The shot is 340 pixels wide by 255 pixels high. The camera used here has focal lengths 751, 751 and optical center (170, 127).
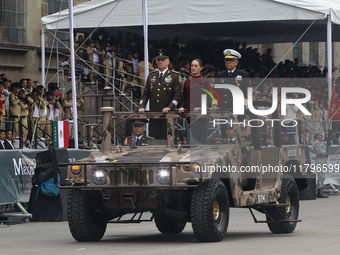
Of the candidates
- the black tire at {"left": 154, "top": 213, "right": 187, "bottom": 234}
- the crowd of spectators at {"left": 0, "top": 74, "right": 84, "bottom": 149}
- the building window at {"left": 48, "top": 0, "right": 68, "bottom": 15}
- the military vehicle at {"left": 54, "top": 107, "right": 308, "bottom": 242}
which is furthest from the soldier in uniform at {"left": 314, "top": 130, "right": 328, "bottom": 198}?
the building window at {"left": 48, "top": 0, "right": 68, "bottom": 15}

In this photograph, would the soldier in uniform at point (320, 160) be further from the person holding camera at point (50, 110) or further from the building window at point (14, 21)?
the building window at point (14, 21)

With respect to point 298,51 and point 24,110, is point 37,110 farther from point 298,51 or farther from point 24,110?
point 298,51

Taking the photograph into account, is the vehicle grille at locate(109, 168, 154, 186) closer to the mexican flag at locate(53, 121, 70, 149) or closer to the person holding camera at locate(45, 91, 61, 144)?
the mexican flag at locate(53, 121, 70, 149)

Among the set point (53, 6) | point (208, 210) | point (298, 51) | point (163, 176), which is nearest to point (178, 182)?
point (163, 176)

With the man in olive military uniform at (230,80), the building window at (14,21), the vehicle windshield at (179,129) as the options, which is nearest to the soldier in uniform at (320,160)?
the man in olive military uniform at (230,80)

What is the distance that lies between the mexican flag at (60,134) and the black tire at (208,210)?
6.24m

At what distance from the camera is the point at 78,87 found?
24.6 meters

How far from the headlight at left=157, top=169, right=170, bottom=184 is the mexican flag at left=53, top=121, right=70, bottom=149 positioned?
6057mm

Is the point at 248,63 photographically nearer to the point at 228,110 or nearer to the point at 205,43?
the point at 205,43

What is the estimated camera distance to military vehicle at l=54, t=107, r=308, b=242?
9.60 meters

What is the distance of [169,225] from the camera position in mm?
11570

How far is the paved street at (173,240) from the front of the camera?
30.4ft

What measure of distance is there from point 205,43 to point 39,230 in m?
18.2

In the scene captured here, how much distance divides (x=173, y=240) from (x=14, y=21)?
1776cm
